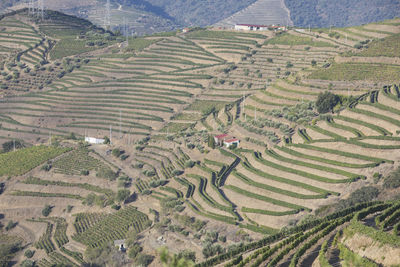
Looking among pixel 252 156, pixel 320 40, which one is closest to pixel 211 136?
pixel 252 156

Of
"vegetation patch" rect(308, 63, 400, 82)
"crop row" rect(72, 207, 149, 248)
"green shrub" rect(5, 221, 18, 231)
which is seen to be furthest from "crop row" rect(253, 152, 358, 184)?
"green shrub" rect(5, 221, 18, 231)

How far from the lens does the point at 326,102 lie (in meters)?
79.7

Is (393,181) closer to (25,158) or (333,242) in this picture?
(333,242)

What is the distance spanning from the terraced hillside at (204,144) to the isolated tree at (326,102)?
36 centimetres

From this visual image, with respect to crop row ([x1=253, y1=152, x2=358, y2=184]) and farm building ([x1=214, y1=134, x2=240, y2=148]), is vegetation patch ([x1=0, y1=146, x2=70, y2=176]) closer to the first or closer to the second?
farm building ([x1=214, y1=134, x2=240, y2=148])

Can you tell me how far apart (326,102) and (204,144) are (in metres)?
15.9

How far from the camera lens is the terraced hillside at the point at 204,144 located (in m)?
59.9

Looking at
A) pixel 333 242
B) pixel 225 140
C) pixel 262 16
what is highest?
pixel 262 16

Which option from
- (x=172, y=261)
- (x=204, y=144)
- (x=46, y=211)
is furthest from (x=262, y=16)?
(x=172, y=261)

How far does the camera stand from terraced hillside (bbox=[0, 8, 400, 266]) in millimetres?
59906

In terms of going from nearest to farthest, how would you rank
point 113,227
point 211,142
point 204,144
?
point 113,227, point 211,142, point 204,144

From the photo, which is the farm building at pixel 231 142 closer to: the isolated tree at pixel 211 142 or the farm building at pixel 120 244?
the isolated tree at pixel 211 142

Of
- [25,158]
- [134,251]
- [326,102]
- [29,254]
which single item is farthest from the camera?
[25,158]

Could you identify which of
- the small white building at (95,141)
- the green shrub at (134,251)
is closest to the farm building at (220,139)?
the small white building at (95,141)
